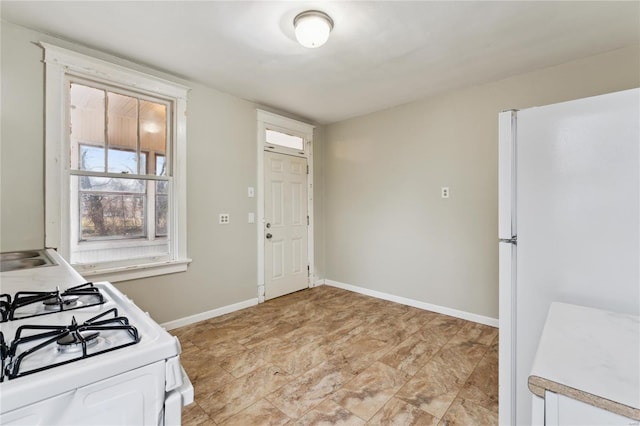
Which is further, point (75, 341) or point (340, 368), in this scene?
point (340, 368)

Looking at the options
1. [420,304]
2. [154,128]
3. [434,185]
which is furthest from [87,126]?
[420,304]

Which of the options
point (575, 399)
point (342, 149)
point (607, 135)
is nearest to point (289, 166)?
point (342, 149)

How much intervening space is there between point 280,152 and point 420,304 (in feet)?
8.82

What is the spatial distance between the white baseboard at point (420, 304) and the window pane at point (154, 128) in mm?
2878

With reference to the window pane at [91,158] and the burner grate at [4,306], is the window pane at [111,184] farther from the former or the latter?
the burner grate at [4,306]

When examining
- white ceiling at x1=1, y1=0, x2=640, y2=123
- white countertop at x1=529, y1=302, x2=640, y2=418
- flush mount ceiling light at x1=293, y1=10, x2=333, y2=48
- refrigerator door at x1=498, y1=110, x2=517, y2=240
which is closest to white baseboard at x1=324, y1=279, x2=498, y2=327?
refrigerator door at x1=498, y1=110, x2=517, y2=240

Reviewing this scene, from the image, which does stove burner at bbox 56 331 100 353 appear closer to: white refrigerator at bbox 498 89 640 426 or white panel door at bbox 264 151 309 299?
white refrigerator at bbox 498 89 640 426

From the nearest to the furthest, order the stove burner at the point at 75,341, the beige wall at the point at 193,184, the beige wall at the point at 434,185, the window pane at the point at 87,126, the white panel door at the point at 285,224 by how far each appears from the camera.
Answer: the stove burner at the point at 75,341
the beige wall at the point at 193,184
the window pane at the point at 87,126
the beige wall at the point at 434,185
the white panel door at the point at 285,224

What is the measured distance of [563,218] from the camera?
125 cm

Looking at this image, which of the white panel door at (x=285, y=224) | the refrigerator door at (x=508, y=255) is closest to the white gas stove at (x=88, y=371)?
the refrigerator door at (x=508, y=255)

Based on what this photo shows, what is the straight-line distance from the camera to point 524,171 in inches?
53.2

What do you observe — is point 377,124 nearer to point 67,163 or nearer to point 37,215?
point 67,163

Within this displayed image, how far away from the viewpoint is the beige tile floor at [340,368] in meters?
1.75

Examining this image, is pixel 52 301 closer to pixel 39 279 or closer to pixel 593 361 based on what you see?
pixel 39 279
